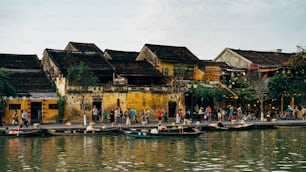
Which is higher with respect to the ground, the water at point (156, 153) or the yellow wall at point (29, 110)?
the yellow wall at point (29, 110)

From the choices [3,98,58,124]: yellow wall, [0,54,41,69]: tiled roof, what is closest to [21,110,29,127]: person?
[3,98,58,124]: yellow wall

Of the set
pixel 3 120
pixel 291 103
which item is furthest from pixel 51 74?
pixel 291 103

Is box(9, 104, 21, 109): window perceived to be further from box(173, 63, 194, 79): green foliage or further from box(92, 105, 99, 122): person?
box(173, 63, 194, 79): green foliage

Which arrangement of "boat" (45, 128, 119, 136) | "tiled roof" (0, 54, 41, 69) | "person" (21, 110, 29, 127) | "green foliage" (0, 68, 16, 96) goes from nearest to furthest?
"boat" (45, 128, 119, 136)
"person" (21, 110, 29, 127)
"green foliage" (0, 68, 16, 96)
"tiled roof" (0, 54, 41, 69)

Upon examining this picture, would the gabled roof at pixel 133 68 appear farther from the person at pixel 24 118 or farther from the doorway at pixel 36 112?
the person at pixel 24 118

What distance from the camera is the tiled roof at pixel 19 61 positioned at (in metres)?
48.4

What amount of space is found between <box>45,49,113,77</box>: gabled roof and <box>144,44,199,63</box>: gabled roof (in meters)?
7.04

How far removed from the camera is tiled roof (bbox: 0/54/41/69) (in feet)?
159

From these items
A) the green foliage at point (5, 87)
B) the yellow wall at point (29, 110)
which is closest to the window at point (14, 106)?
the yellow wall at point (29, 110)

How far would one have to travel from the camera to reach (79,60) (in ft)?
163

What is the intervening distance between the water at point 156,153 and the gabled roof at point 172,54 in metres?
17.5

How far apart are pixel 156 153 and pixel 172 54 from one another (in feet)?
96.3

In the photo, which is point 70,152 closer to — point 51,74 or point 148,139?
point 148,139

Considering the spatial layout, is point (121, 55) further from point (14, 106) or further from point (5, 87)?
point (5, 87)
